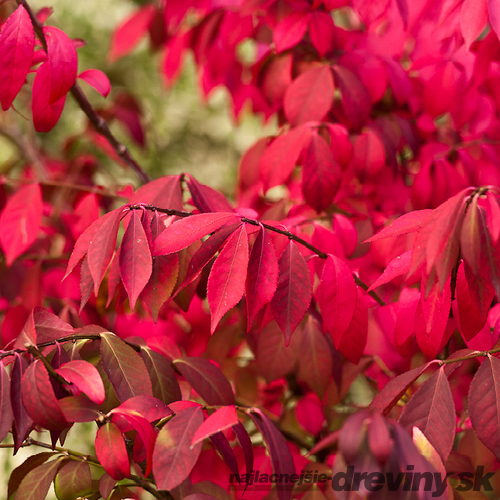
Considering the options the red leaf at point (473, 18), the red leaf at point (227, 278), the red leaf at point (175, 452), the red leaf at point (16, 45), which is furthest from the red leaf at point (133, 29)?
the red leaf at point (175, 452)

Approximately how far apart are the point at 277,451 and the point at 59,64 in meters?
0.54

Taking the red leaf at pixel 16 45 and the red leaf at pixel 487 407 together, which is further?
the red leaf at pixel 16 45

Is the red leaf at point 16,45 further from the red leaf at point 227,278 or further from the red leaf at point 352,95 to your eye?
the red leaf at point 352,95

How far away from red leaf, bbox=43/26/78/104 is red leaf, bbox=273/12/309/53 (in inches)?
14.3

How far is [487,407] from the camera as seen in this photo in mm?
489

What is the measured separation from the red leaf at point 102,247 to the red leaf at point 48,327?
0.10m

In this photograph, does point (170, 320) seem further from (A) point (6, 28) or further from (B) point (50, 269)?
(A) point (6, 28)

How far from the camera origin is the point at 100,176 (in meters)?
2.49

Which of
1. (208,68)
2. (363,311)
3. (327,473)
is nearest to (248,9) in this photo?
(208,68)

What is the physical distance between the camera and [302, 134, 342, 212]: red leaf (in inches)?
31.8

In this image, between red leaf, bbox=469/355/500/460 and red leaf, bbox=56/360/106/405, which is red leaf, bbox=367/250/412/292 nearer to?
red leaf, bbox=469/355/500/460

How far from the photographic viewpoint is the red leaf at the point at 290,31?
0.88 m

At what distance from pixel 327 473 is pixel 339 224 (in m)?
0.36

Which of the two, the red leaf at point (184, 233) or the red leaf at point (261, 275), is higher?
the red leaf at point (184, 233)
